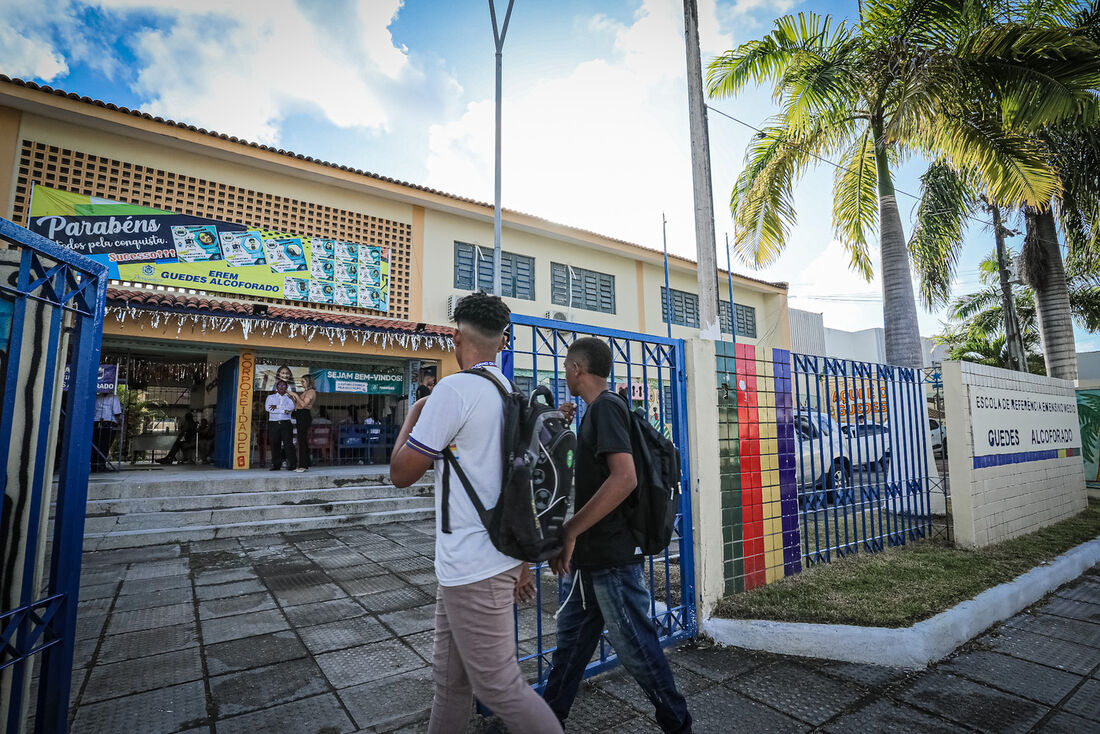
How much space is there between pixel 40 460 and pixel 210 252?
31.3 feet

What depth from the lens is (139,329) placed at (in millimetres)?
9375

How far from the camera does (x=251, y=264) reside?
10516 mm

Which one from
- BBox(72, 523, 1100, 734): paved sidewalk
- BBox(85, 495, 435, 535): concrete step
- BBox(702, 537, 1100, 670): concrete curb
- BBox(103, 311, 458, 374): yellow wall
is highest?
BBox(103, 311, 458, 374): yellow wall

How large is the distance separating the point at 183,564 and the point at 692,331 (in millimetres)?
15187

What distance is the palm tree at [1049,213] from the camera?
7.65 metres

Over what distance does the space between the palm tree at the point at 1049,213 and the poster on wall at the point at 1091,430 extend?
2.16 feet

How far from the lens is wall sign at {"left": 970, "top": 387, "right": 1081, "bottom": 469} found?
586cm

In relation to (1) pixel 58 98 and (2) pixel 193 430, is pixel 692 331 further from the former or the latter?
(1) pixel 58 98

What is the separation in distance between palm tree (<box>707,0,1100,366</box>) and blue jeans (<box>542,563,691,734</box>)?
22.3 feet

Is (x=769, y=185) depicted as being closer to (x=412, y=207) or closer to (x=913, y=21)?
(x=913, y=21)

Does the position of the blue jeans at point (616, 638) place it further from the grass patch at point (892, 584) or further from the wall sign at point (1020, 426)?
the wall sign at point (1020, 426)

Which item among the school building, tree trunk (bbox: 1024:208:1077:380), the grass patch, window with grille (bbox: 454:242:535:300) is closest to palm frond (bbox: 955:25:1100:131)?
tree trunk (bbox: 1024:208:1077:380)

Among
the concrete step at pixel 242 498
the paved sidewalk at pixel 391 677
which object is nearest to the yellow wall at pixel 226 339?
the concrete step at pixel 242 498

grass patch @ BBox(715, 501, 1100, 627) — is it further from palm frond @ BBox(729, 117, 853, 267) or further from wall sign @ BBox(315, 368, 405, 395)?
wall sign @ BBox(315, 368, 405, 395)
